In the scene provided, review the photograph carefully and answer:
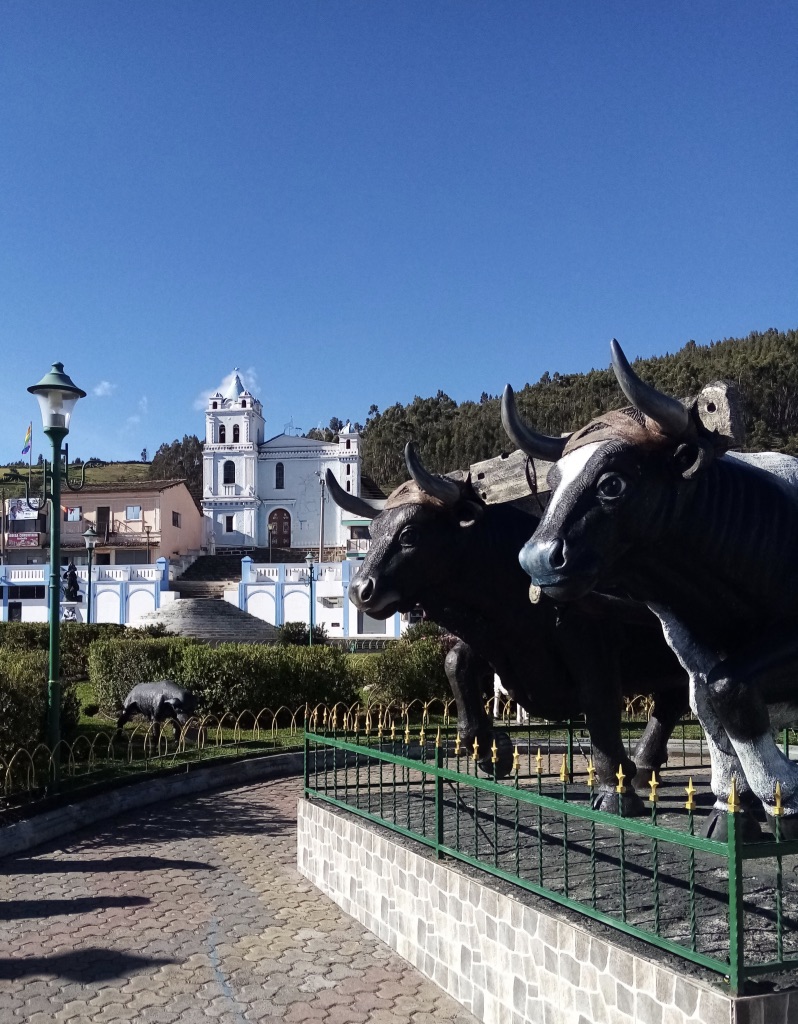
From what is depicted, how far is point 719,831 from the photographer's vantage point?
161 inches

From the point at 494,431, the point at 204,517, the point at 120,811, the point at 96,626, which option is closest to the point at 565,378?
the point at 494,431

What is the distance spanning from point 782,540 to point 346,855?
3.38 m

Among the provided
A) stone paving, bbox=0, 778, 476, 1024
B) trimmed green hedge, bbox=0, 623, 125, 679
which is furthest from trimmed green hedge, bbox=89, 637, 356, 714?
trimmed green hedge, bbox=0, 623, 125, 679

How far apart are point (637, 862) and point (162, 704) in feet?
31.4

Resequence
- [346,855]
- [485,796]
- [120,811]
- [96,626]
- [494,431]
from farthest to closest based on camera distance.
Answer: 1. [494,431]
2. [96,626]
3. [120,811]
4. [485,796]
5. [346,855]

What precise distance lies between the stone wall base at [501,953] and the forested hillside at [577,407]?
5242 cm

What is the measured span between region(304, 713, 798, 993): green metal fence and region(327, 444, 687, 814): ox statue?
512mm

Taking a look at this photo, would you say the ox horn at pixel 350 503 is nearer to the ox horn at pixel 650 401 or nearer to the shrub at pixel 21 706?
the ox horn at pixel 650 401

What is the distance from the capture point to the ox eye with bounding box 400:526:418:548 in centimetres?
537

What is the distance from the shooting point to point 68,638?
24.3 metres

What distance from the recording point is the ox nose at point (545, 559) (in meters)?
3.45

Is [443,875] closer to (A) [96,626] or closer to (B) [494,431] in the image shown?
(A) [96,626]

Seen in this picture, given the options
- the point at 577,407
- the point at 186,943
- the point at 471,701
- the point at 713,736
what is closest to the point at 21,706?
the point at 186,943

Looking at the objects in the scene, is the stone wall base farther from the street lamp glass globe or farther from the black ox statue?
the black ox statue
